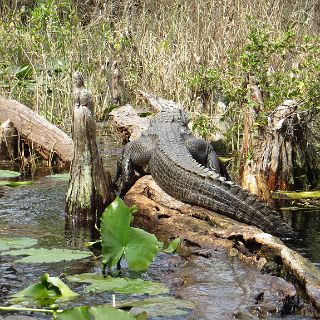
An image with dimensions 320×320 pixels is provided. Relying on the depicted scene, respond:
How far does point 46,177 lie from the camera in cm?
909

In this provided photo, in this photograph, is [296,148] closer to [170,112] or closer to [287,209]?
[287,209]

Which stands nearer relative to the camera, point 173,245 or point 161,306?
point 161,306

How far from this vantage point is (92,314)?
365 cm

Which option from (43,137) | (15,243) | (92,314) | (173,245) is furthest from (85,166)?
(92,314)

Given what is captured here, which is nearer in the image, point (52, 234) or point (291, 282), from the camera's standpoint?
point (291, 282)

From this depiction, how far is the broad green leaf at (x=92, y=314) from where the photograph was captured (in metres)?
3.62

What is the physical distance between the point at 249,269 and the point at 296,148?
303 cm

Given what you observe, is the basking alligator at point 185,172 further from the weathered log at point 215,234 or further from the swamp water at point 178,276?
the swamp water at point 178,276

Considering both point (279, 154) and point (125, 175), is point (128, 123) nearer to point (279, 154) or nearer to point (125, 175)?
point (125, 175)

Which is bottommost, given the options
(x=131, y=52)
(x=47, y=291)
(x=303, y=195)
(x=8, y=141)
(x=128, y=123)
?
(x=47, y=291)

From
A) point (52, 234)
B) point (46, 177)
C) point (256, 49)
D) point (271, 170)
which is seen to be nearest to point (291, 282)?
point (52, 234)

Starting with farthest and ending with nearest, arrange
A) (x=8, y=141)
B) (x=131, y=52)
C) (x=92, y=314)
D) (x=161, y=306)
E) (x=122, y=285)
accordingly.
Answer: (x=131, y=52) → (x=8, y=141) → (x=122, y=285) → (x=161, y=306) → (x=92, y=314)

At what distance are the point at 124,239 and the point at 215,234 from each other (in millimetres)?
984

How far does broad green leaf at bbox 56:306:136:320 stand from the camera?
3615 mm
